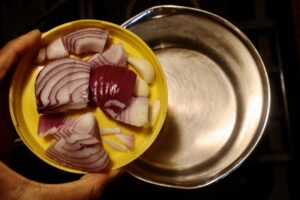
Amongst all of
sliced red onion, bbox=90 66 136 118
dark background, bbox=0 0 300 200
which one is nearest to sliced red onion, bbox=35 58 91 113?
sliced red onion, bbox=90 66 136 118

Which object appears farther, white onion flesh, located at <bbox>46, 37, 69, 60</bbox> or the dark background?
the dark background

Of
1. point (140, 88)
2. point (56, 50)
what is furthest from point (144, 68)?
point (56, 50)

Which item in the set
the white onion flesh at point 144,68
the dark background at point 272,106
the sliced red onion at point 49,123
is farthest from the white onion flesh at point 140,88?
the dark background at point 272,106

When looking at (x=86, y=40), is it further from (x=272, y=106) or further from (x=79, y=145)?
(x=272, y=106)

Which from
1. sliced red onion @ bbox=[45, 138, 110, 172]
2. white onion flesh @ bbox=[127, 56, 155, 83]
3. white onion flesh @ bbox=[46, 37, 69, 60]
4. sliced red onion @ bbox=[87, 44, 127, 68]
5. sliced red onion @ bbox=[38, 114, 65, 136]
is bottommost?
sliced red onion @ bbox=[45, 138, 110, 172]

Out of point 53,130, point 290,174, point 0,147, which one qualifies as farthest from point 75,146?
point 290,174

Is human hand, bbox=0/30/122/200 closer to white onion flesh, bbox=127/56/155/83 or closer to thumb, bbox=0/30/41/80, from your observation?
thumb, bbox=0/30/41/80
